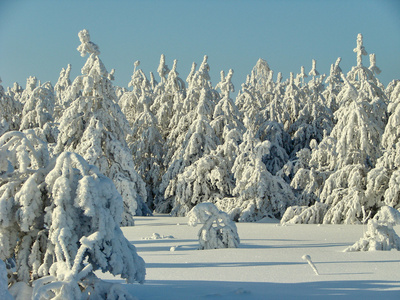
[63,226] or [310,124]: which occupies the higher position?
[310,124]

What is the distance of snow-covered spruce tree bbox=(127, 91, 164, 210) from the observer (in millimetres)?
28984

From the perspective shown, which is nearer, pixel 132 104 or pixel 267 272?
pixel 267 272

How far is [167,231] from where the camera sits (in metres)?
14.2

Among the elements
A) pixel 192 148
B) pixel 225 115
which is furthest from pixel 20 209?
pixel 225 115

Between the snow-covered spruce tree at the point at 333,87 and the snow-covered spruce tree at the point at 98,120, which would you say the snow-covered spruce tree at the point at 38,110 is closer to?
the snow-covered spruce tree at the point at 98,120

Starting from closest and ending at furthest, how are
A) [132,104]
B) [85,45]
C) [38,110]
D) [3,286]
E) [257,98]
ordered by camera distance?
1. [3,286]
2. [85,45]
3. [38,110]
4. [132,104]
5. [257,98]

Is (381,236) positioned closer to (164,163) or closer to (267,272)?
(267,272)

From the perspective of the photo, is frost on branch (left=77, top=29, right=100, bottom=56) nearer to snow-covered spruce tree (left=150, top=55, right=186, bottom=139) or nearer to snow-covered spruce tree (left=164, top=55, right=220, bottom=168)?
snow-covered spruce tree (left=164, top=55, right=220, bottom=168)

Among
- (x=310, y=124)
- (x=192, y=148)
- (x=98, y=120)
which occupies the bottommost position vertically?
(x=192, y=148)

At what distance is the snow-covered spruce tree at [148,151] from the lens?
2898 cm

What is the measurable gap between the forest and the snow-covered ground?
1048 mm

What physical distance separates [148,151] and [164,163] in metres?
1.86

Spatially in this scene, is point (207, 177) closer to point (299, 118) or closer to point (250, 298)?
point (299, 118)

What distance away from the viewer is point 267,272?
7184 mm
